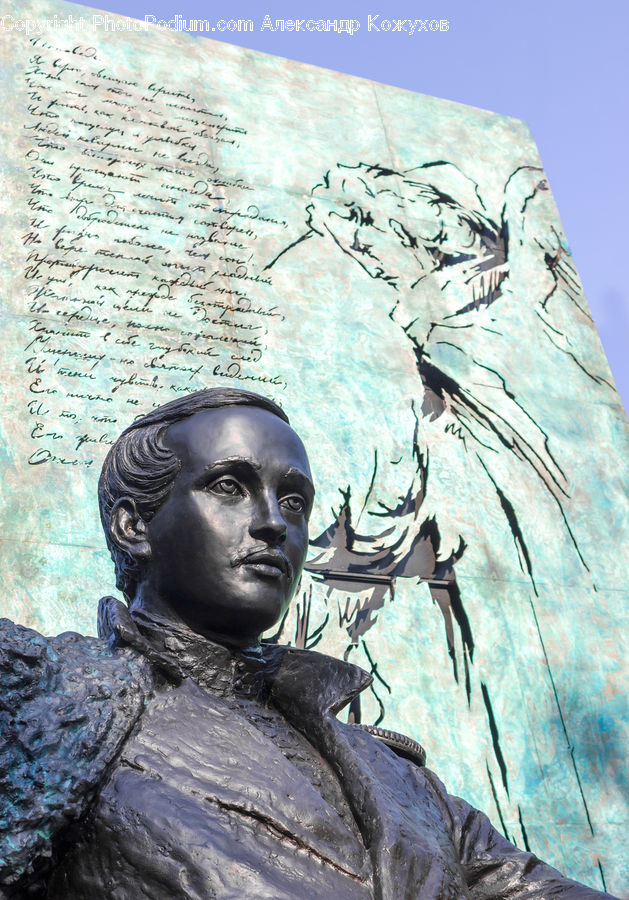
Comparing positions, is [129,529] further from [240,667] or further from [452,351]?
[452,351]

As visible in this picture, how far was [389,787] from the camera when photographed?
2652mm

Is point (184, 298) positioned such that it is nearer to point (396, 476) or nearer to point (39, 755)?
point (396, 476)

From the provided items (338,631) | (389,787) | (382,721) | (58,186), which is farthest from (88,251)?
(389,787)

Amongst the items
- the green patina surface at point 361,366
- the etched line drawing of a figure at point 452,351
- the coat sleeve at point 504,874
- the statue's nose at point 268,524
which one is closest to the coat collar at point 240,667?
the statue's nose at point 268,524

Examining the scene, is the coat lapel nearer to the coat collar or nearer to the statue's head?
the coat collar

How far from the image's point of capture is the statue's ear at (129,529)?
2.81 meters

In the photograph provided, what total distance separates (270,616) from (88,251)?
3.33 meters

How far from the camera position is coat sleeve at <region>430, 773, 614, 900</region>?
2.66m

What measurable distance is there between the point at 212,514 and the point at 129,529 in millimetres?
244

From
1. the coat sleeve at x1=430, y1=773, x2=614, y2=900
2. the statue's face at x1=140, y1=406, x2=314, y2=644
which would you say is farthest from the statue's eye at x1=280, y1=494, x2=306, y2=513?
the coat sleeve at x1=430, y1=773, x2=614, y2=900

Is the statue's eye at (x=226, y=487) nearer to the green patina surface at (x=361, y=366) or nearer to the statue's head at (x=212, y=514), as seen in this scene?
the statue's head at (x=212, y=514)

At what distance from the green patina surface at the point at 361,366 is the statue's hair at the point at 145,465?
172cm

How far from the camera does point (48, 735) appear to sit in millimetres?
2295

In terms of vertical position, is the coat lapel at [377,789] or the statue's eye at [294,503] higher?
the statue's eye at [294,503]
